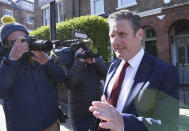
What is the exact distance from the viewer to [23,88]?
194cm

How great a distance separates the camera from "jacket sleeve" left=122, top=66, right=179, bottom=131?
117cm

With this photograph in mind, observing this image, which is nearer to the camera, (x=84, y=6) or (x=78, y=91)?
(x=78, y=91)

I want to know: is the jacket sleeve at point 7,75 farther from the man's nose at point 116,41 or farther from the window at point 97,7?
the window at point 97,7

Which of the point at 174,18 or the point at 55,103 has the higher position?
the point at 174,18

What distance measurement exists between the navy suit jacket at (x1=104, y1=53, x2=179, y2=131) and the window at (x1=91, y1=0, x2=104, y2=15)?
1258cm

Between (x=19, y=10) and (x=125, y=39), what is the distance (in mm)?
34327

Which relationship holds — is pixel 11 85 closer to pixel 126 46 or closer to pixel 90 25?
pixel 126 46

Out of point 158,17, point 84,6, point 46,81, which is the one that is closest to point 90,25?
point 158,17

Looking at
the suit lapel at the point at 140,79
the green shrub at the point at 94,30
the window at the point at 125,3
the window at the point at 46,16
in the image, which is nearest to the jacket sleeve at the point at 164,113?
the suit lapel at the point at 140,79

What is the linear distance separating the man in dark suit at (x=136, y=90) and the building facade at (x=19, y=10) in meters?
31.3

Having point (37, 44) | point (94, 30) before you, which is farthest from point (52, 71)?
point (94, 30)

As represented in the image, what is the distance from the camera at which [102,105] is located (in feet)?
3.72

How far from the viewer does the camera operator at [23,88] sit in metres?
1.86

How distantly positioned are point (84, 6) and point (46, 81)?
43.3 feet
